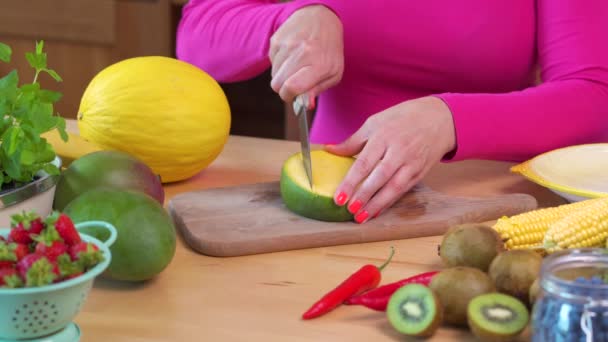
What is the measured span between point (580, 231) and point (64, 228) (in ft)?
1.82

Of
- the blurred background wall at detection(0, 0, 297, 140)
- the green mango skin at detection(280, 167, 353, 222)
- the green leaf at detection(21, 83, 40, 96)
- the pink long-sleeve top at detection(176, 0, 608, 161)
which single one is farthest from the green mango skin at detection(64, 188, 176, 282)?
the blurred background wall at detection(0, 0, 297, 140)

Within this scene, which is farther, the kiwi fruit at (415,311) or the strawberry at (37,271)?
the kiwi fruit at (415,311)

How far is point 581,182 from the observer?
1329 mm

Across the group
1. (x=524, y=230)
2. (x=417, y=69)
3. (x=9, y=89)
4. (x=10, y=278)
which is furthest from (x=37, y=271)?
(x=417, y=69)

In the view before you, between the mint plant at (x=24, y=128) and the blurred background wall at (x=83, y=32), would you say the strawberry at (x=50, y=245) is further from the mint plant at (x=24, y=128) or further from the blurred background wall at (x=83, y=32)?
the blurred background wall at (x=83, y=32)

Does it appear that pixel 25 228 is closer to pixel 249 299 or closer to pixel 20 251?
pixel 20 251

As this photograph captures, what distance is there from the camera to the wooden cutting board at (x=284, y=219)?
1.14 meters

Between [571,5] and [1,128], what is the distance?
0.99m

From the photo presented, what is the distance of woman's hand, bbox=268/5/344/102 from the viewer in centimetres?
138

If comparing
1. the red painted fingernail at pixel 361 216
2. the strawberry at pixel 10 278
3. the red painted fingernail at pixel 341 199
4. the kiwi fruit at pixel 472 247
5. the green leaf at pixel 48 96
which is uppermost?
the green leaf at pixel 48 96

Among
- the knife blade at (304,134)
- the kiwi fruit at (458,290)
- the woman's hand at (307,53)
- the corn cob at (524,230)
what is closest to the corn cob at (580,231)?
the corn cob at (524,230)

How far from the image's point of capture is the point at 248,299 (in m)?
0.98

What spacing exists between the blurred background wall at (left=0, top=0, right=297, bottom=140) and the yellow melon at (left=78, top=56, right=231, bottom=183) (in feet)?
7.65

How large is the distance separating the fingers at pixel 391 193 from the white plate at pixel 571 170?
7.0 inches
